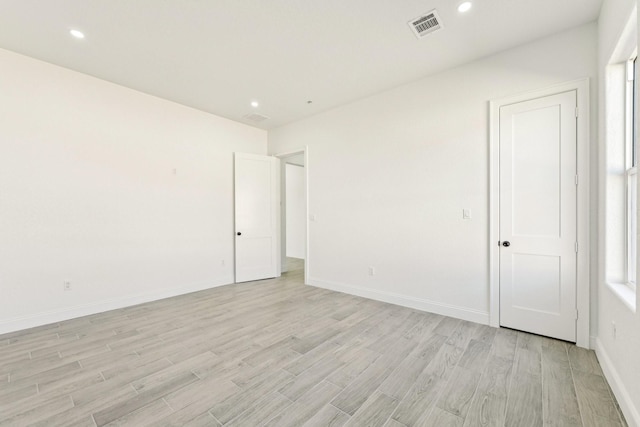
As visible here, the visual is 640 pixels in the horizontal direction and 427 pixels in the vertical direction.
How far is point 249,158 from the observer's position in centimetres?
511

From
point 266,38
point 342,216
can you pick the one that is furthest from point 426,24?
point 342,216

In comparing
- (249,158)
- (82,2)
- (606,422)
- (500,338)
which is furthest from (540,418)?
(249,158)

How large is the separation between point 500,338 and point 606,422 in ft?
3.57

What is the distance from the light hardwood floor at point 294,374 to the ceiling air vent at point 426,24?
303 centimetres

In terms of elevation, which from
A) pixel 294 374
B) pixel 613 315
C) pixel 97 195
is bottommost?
pixel 294 374

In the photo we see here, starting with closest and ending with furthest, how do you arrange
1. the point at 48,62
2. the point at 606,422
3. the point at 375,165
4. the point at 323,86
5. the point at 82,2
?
the point at 606,422 → the point at 82,2 → the point at 48,62 → the point at 323,86 → the point at 375,165

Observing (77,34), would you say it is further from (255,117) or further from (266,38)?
(255,117)

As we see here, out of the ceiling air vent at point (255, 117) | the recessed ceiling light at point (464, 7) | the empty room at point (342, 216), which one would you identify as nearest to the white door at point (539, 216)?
the empty room at point (342, 216)

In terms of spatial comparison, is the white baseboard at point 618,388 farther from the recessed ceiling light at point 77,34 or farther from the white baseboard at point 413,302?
the recessed ceiling light at point 77,34

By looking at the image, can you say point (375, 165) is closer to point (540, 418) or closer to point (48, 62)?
point (540, 418)

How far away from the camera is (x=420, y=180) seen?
3521 millimetres

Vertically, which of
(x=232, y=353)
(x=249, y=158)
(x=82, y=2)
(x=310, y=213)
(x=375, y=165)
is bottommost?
(x=232, y=353)

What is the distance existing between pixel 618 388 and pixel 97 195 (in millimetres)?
5392

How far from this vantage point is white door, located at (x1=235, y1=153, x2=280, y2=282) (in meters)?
4.98
